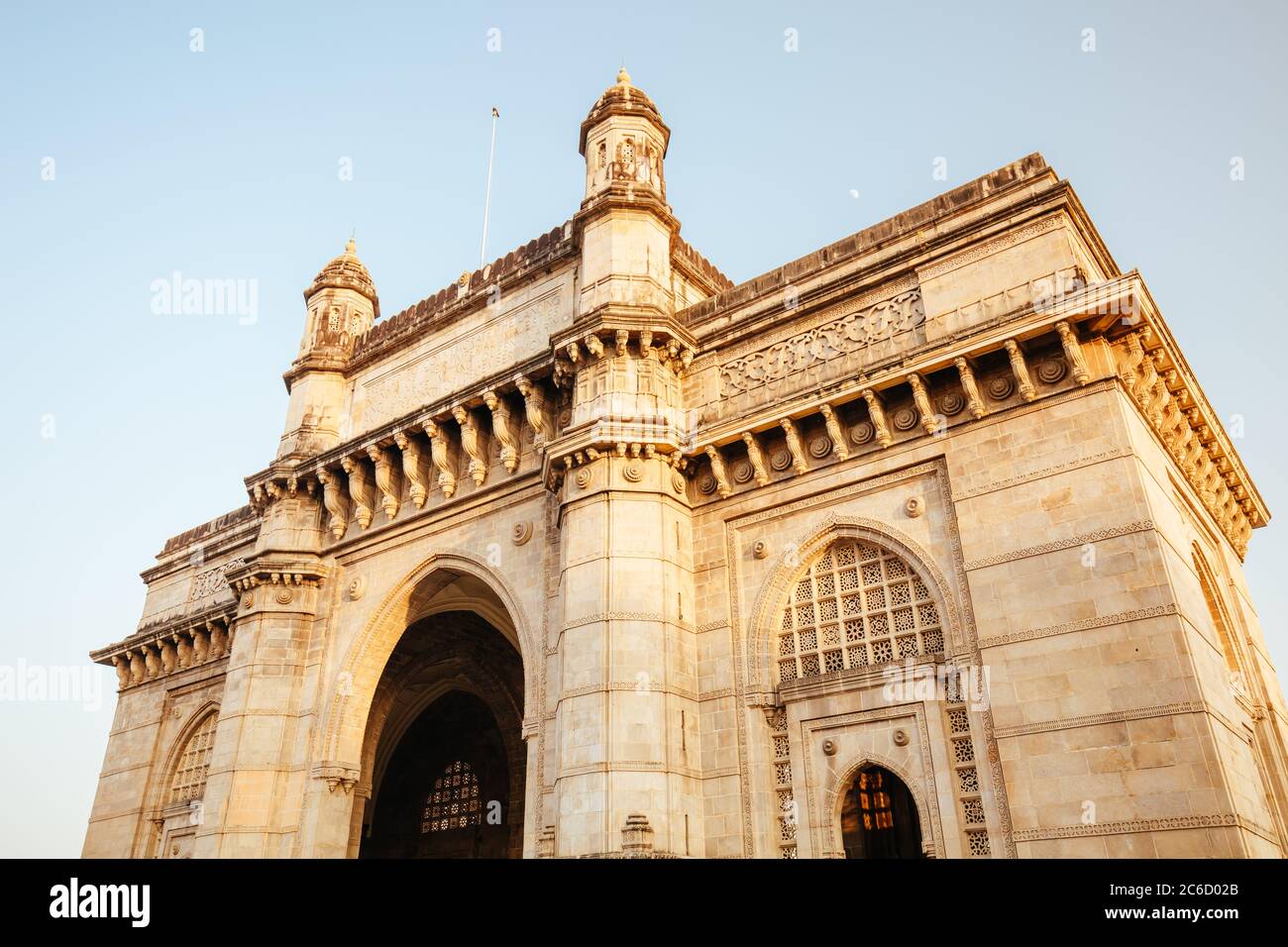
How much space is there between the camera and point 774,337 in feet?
46.2

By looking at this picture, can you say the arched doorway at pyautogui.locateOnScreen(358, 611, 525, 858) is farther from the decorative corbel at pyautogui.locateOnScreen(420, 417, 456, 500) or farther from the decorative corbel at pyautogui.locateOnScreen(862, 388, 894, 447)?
the decorative corbel at pyautogui.locateOnScreen(862, 388, 894, 447)

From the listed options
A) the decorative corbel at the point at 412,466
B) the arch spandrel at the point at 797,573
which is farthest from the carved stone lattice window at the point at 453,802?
the arch spandrel at the point at 797,573

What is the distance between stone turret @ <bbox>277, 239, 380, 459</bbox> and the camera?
1933 cm

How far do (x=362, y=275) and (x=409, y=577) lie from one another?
7987mm

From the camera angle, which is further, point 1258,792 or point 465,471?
point 465,471

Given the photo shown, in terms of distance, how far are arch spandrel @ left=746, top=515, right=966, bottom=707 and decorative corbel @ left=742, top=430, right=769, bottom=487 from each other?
107 centimetres

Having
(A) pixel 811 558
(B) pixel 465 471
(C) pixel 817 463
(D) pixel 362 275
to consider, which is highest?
(D) pixel 362 275

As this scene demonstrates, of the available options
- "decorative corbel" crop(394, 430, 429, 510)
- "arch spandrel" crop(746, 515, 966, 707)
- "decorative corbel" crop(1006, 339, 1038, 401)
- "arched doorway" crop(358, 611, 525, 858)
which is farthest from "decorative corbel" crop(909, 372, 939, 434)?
"arched doorway" crop(358, 611, 525, 858)

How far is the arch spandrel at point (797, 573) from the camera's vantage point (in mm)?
11867

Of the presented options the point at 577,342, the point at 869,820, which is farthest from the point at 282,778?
the point at 869,820

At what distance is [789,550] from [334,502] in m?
9.58
